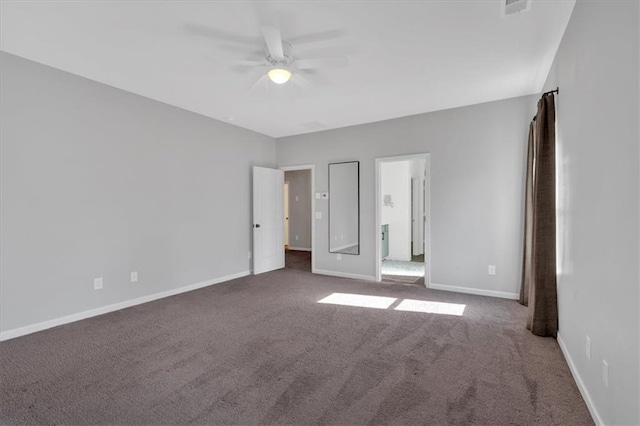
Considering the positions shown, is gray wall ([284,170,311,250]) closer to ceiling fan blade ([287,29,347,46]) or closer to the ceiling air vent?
ceiling fan blade ([287,29,347,46])

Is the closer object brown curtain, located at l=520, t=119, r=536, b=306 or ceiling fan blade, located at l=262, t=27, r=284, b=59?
ceiling fan blade, located at l=262, t=27, r=284, b=59

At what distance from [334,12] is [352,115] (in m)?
2.61

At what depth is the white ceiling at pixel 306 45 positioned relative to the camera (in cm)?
239

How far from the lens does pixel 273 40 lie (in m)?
2.40

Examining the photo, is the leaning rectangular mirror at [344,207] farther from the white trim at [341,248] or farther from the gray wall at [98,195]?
the gray wall at [98,195]

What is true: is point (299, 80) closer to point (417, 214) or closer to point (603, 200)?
point (603, 200)

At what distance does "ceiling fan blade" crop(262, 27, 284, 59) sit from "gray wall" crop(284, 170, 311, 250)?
668 cm

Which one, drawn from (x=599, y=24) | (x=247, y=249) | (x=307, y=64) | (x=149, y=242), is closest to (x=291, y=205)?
(x=247, y=249)

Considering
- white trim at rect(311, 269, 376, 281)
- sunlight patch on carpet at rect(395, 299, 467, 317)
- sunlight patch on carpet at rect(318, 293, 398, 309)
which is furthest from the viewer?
white trim at rect(311, 269, 376, 281)

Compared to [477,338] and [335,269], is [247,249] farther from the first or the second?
[477,338]

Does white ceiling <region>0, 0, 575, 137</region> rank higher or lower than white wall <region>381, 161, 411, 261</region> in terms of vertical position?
higher

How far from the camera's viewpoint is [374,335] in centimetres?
307

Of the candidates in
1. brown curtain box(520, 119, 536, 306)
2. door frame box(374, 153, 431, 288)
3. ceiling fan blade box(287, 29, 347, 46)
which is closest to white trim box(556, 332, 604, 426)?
brown curtain box(520, 119, 536, 306)

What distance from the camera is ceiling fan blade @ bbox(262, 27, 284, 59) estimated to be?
229 centimetres
